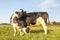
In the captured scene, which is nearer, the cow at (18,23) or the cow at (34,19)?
the cow at (18,23)

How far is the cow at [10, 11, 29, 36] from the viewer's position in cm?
1716

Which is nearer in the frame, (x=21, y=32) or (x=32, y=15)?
(x=21, y=32)

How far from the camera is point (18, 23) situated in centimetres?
1773

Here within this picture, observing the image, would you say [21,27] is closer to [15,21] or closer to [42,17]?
[15,21]

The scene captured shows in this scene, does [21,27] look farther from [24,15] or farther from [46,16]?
[46,16]

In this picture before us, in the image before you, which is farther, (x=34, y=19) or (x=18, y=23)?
(x=34, y=19)

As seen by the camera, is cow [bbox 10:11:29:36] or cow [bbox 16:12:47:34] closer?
cow [bbox 10:11:29:36]

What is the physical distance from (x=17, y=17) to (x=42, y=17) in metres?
2.37

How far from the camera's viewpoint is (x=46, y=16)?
19.0 meters

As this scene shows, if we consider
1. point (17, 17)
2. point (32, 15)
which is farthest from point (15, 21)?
point (32, 15)

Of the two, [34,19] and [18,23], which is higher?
[34,19]

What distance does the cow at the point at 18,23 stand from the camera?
17.2 metres

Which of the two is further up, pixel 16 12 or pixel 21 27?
pixel 16 12

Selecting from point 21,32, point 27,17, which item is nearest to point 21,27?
point 21,32
